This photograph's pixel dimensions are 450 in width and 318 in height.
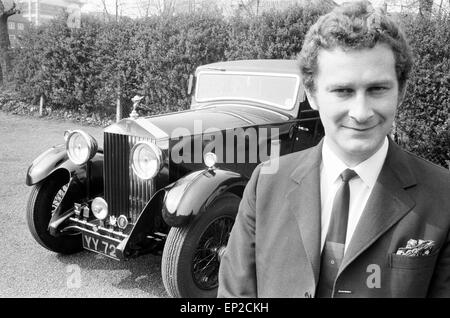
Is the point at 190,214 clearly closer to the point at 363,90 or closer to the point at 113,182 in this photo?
the point at 113,182

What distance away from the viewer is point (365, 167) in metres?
1.23

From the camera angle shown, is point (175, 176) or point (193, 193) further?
point (175, 176)

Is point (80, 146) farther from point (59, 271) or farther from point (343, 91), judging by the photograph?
point (343, 91)

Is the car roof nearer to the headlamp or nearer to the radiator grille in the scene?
the radiator grille

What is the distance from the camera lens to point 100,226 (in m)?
3.33

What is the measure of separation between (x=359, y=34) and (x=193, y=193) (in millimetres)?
1988

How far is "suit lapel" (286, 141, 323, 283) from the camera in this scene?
47.2 inches

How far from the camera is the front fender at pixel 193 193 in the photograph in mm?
2898

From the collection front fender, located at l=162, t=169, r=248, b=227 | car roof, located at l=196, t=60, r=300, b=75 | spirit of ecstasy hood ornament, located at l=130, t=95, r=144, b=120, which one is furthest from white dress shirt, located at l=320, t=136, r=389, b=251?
car roof, located at l=196, t=60, r=300, b=75

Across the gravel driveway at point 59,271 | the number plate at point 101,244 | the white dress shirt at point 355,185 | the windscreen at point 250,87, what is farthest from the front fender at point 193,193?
the white dress shirt at point 355,185

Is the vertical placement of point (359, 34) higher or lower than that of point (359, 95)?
higher

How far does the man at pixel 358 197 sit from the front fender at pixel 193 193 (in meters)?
1.62

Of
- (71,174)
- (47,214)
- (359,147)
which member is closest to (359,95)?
(359,147)

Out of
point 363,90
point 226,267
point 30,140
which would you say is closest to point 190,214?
point 226,267
